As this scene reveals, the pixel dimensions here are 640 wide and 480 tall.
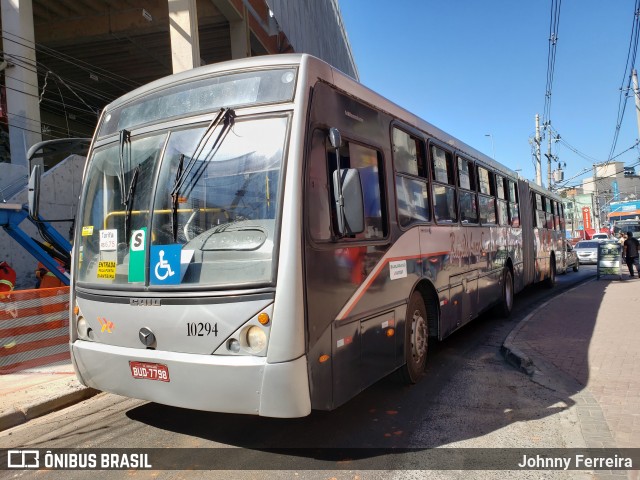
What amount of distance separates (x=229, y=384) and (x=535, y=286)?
15.6m

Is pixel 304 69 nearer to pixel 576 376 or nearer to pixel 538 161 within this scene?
pixel 576 376

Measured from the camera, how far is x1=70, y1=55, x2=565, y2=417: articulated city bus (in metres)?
3.31

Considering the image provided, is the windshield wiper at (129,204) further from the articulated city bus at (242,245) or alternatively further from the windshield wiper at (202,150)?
the windshield wiper at (202,150)

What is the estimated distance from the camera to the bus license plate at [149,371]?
3.53 meters

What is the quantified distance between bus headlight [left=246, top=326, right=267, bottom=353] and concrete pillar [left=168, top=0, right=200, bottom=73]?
12499mm

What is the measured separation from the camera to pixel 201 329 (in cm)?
342

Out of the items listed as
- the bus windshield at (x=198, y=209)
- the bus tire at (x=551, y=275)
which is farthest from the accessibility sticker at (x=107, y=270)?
the bus tire at (x=551, y=275)

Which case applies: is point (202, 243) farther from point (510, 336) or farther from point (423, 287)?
point (510, 336)

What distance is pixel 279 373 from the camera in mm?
3186

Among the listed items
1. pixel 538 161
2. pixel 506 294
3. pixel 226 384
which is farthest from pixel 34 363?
pixel 538 161

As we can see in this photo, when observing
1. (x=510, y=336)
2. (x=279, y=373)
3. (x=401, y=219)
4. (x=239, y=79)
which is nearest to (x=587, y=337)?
(x=510, y=336)

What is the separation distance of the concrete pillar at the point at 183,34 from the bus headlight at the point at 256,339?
12.5m

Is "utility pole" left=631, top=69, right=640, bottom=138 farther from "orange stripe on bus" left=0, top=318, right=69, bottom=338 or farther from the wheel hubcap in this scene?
"orange stripe on bus" left=0, top=318, right=69, bottom=338

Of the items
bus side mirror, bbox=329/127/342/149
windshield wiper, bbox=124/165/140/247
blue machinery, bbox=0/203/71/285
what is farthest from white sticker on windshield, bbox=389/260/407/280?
blue machinery, bbox=0/203/71/285
